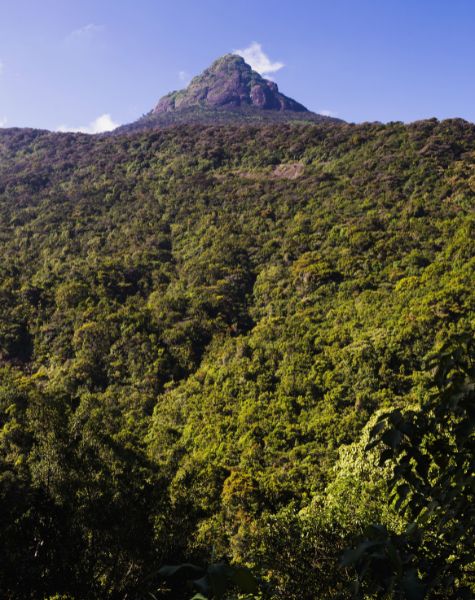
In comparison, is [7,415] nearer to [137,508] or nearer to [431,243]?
[137,508]

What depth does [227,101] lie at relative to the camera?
138000 millimetres

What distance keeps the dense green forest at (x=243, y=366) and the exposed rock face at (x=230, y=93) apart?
235ft

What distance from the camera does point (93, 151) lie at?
255 ft

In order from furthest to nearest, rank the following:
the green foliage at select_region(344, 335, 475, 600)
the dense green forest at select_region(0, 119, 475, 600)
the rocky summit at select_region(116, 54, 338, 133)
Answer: the rocky summit at select_region(116, 54, 338, 133), the dense green forest at select_region(0, 119, 475, 600), the green foliage at select_region(344, 335, 475, 600)

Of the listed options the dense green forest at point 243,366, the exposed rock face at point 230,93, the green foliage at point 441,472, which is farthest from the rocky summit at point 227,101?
the green foliage at point 441,472

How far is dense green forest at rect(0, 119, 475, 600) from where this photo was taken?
2761 millimetres

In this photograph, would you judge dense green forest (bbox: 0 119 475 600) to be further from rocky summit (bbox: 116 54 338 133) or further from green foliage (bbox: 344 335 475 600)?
Result: rocky summit (bbox: 116 54 338 133)

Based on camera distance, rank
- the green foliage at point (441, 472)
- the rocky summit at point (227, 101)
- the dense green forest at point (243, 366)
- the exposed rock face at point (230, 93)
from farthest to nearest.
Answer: the exposed rock face at point (230, 93), the rocky summit at point (227, 101), the dense green forest at point (243, 366), the green foliage at point (441, 472)

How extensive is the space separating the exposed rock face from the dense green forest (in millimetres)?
71567

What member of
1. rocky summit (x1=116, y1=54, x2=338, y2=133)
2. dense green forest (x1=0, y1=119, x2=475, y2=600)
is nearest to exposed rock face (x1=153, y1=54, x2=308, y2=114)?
rocky summit (x1=116, y1=54, x2=338, y2=133)

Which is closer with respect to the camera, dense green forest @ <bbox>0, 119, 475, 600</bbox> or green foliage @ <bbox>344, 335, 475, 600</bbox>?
green foliage @ <bbox>344, 335, 475, 600</bbox>

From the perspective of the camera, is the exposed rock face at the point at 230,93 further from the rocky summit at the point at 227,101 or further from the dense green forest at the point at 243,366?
the dense green forest at the point at 243,366

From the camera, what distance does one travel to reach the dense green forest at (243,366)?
276 centimetres

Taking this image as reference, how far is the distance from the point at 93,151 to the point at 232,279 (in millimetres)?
50340
